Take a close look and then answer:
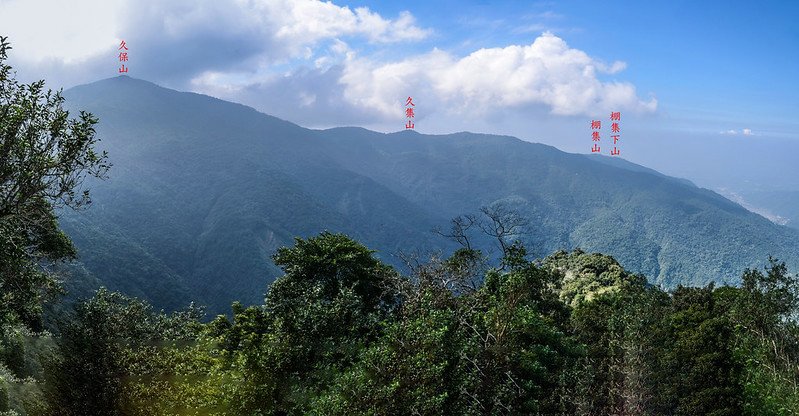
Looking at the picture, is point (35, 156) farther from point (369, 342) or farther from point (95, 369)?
point (369, 342)

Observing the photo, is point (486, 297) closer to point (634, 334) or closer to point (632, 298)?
point (634, 334)

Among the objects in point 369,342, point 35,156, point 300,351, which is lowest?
point 369,342

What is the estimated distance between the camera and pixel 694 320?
40906 millimetres

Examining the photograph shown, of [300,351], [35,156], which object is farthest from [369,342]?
[35,156]

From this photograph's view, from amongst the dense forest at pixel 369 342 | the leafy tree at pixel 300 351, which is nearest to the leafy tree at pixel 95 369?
the dense forest at pixel 369 342

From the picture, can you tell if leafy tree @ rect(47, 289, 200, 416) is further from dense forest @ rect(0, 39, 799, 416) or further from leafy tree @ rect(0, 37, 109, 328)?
leafy tree @ rect(0, 37, 109, 328)

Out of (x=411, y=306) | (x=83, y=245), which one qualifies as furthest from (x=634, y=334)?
(x=83, y=245)

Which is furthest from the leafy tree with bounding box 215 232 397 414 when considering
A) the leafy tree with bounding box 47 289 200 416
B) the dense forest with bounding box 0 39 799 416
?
the leafy tree with bounding box 47 289 200 416

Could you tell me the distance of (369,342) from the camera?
27.0 metres

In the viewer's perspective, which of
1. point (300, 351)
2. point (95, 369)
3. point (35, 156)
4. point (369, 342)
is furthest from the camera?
point (369, 342)

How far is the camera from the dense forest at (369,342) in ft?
60.8

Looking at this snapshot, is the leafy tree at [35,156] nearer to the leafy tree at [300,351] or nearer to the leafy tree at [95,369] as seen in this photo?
the leafy tree at [95,369]

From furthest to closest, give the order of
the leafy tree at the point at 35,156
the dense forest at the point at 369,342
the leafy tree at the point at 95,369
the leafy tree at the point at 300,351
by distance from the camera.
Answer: the leafy tree at the point at 95,369 < the leafy tree at the point at 300,351 < the dense forest at the point at 369,342 < the leafy tree at the point at 35,156

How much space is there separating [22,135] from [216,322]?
36040 mm
